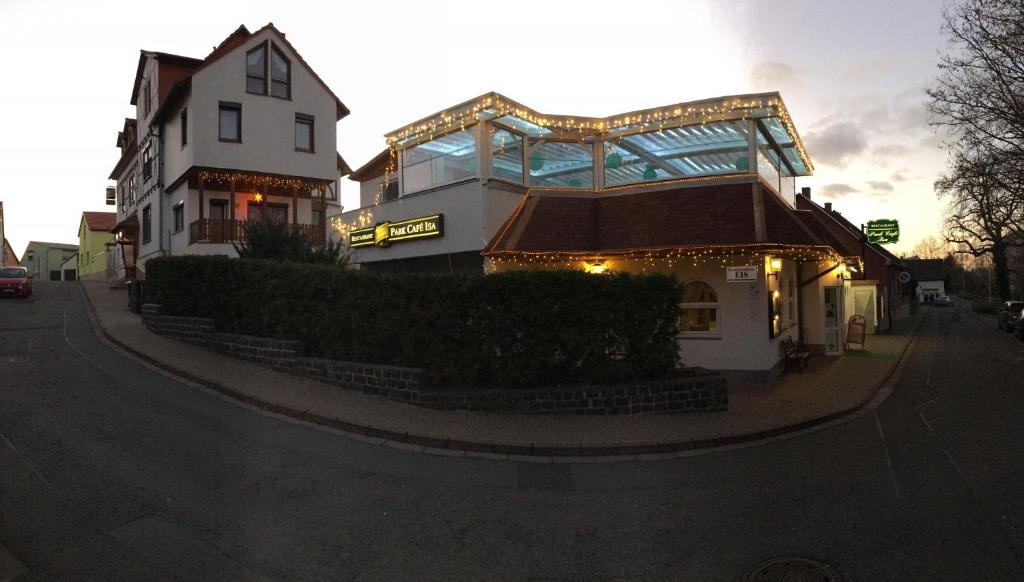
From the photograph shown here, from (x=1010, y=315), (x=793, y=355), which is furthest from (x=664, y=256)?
(x=1010, y=315)

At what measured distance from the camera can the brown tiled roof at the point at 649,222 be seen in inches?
540

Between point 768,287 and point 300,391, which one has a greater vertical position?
point 768,287

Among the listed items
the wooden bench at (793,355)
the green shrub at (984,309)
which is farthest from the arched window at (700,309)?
the green shrub at (984,309)

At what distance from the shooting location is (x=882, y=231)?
93.5 feet

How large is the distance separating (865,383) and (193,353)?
15298 mm

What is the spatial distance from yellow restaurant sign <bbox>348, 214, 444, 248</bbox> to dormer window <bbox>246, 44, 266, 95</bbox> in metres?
8.91

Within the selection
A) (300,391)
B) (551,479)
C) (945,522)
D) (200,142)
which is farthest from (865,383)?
(200,142)

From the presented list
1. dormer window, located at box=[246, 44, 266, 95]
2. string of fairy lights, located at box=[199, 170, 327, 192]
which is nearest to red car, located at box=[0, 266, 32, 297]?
string of fairy lights, located at box=[199, 170, 327, 192]

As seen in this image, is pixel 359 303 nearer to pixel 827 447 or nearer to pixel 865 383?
pixel 827 447

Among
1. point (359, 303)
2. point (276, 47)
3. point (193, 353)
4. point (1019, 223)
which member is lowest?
point (193, 353)

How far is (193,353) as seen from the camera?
40.9 feet

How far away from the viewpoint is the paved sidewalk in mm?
7715

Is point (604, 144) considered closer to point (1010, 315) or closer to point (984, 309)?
point (1010, 315)

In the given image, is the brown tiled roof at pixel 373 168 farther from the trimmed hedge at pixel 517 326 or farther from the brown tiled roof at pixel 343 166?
the trimmed hedge at pixel 517 326
